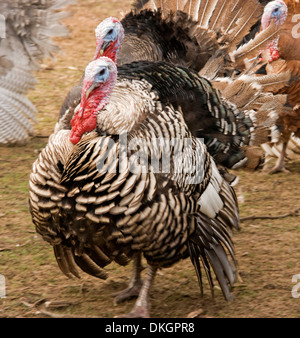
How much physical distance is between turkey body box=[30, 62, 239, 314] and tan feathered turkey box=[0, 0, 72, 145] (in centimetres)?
228

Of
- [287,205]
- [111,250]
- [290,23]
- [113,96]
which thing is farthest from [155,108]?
[290,23]

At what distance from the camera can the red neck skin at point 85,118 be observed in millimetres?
3281

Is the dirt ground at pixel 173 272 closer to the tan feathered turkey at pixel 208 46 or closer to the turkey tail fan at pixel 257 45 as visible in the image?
the tan feathered turkey at pixel 208 46

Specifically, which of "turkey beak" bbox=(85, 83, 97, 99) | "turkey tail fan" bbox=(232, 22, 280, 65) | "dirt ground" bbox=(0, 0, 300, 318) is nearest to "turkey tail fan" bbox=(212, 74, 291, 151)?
"turkey tail fan" bbox=(232, 22, 280, 65)

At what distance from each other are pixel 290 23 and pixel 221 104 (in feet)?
6.17

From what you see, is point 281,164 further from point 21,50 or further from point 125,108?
point 125,108

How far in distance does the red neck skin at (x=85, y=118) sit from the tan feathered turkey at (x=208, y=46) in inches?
11.5

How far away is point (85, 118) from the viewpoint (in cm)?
329

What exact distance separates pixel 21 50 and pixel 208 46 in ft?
6.45

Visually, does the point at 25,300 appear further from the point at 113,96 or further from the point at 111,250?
the point at 113,96

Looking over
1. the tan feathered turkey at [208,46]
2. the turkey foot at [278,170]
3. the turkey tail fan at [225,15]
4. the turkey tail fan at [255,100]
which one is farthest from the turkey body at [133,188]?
the turkey foot at [278,170]

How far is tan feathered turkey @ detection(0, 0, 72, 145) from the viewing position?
5547 millimetres

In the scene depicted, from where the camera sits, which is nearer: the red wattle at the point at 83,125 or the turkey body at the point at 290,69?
the red wattle at the point at 83,125

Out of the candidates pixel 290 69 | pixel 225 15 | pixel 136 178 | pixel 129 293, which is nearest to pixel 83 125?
pixel 136 178
